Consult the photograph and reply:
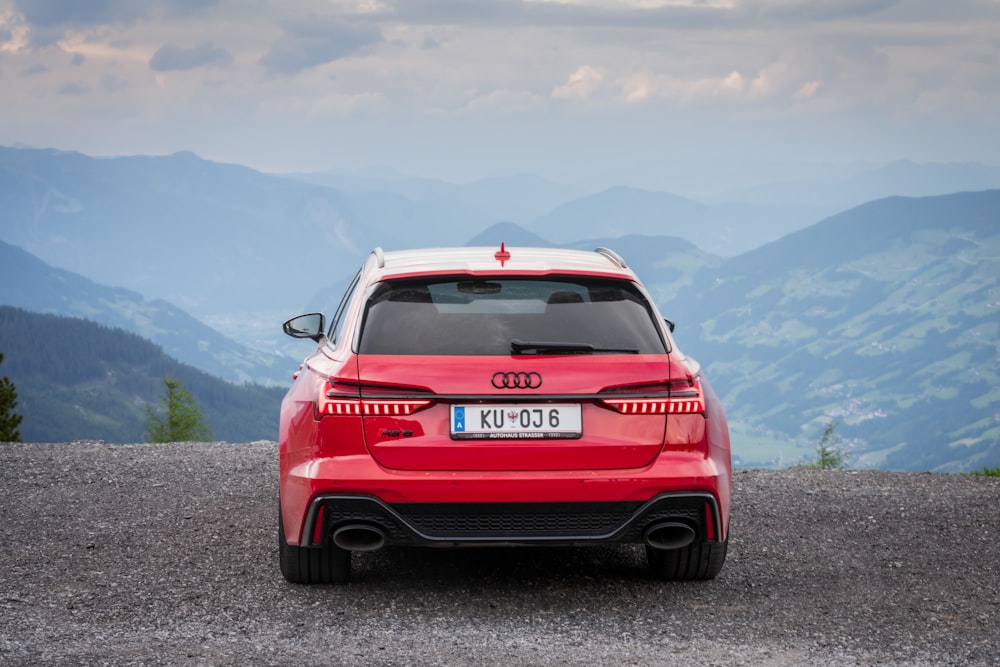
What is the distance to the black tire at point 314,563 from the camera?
5.21 meters

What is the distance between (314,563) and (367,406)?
43.9 inches

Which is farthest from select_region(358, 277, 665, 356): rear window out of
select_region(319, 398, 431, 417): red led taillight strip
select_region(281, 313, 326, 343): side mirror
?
select_region(281, 313, 326, 343): side mirror

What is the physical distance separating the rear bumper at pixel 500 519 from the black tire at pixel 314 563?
596 mm

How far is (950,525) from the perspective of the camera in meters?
7.40

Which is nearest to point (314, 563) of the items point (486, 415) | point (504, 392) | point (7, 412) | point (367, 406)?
point (367, 406)

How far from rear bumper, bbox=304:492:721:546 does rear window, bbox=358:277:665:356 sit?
24.7 inches

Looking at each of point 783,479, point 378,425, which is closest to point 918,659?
point 378,425

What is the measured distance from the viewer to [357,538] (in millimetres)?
4758

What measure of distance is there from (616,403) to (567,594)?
1188mm

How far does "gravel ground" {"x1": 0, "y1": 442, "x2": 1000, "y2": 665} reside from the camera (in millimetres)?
4285

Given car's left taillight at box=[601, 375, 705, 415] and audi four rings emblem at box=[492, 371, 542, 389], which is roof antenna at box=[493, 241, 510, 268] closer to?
audi four rings emblem at box=[492, 371, 542, 389]

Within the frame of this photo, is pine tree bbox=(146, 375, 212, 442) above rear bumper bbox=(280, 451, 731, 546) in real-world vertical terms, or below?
below

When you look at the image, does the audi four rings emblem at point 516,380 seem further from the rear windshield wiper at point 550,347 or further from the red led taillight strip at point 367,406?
→ the red led taillight strip at point 367,406

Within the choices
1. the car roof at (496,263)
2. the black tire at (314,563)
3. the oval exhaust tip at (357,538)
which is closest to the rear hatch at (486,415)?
the oval exhaust tip at (357,538)
